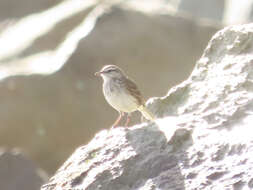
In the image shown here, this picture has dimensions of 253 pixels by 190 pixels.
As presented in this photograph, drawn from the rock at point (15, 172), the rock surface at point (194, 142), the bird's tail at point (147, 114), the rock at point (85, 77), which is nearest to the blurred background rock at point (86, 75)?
the rock at point (85, 77)

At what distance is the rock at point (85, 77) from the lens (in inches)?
701

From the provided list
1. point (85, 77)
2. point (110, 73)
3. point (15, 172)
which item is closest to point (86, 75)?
point (85, 77)

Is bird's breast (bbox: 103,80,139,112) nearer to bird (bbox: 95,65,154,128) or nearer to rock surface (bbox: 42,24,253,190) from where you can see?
bird (bbox: 95,65,154,128)

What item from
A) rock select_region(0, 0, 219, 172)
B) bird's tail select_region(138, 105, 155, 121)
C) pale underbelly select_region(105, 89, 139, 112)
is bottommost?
bird's tail select_region(138, 105, 155, 121)

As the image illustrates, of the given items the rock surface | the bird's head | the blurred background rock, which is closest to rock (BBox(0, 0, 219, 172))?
the blurred background rock

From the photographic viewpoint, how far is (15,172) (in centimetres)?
1437

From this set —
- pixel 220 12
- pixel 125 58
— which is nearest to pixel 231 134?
pixel 125 58

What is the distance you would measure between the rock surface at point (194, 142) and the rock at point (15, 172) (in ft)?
15.2

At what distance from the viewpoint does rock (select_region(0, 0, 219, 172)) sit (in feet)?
58.4

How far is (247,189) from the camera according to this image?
7.97m

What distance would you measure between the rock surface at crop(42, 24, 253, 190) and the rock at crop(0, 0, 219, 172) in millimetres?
7612

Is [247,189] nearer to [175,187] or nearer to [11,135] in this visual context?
[175,187]

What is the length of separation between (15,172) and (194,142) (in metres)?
6.18

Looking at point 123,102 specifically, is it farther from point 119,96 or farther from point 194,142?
point 194,142
